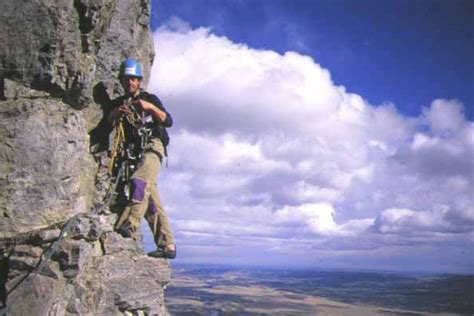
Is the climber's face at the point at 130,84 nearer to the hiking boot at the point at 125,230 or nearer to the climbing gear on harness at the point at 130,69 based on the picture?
the climbing gear on harness at the point at 130,69

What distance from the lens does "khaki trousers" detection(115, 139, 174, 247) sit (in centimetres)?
1012

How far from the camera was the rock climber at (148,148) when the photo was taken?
10.4 m

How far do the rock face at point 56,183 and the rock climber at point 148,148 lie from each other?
62 centimetres

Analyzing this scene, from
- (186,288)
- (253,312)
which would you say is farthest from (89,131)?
(186,288)

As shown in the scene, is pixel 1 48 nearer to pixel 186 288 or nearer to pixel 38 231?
pixel 38 231

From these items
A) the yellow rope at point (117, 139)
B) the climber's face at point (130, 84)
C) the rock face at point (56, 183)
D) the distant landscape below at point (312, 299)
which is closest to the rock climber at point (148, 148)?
the climber's face at point (130, 84)

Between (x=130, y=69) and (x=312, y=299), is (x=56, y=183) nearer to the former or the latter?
(x=130, y=69)

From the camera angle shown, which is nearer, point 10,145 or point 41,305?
point 41,305

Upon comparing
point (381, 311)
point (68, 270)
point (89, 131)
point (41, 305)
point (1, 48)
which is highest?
point (1, 48)

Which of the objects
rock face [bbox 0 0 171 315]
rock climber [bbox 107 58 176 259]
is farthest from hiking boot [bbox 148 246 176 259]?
rock face [bbox 0 0 171 315]

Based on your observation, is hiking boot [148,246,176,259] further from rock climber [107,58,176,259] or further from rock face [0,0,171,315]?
rock face [0,0,171,315]

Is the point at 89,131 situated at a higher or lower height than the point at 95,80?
lower

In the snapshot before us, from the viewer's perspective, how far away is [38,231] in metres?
8.23

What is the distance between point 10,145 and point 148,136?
331 centimetres
